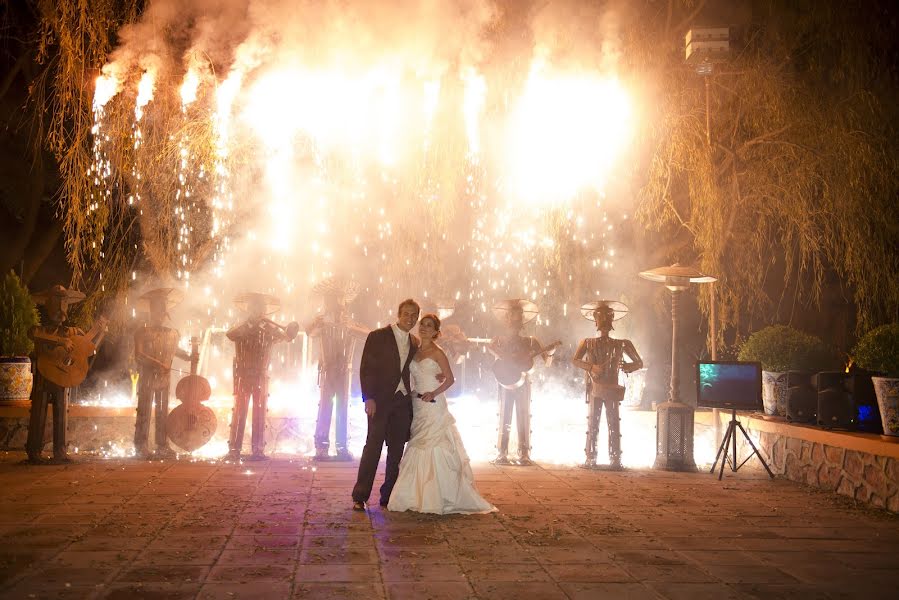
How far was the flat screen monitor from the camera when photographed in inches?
398

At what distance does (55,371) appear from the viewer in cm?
973

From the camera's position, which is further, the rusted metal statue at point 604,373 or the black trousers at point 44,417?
the rusted metal statue at point 604,373

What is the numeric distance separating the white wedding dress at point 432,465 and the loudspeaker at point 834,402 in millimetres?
4312

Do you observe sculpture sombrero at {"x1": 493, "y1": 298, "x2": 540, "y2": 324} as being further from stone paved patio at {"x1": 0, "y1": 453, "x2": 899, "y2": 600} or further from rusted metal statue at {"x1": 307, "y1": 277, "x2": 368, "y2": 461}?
stone paved patio at {"x1": 0, "y1": 453, "x2": 899, "y2": 600}

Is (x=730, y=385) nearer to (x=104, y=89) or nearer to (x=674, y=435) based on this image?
(x=674, y=435)

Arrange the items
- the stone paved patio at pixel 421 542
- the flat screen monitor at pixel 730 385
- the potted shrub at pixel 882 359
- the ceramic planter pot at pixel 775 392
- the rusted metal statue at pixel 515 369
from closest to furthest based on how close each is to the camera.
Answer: the stone paved patio at pixel 421 542
the potted shrub at pixel 882 359
the flat screen monitor at pixel 730 385
the rusted metal statue at pixel 515 369
the ceramic planter pot at pixel 775 392

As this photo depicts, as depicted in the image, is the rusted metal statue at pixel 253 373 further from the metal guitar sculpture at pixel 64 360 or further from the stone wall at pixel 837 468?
the stone wall at pixel 837 468

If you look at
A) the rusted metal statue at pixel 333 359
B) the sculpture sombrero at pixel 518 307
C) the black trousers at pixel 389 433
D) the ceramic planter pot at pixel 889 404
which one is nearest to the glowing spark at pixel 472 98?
the sculpture sombrero at pixel 518 307

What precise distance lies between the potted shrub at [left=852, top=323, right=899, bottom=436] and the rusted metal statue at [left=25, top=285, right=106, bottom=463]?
9.01 m

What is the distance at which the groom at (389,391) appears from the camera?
24.9 ft

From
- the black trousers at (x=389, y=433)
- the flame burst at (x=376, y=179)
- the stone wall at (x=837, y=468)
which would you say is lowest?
the stone wall at (x=837, y=468)

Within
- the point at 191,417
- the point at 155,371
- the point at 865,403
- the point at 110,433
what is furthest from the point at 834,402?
the point at 110,433

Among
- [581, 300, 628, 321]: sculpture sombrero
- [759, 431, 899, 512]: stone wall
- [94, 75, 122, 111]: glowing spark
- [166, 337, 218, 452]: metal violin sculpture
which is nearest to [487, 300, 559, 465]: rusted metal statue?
[581, 300, 628, 321]: sculpture sombrero

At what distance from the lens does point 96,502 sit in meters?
7.27
